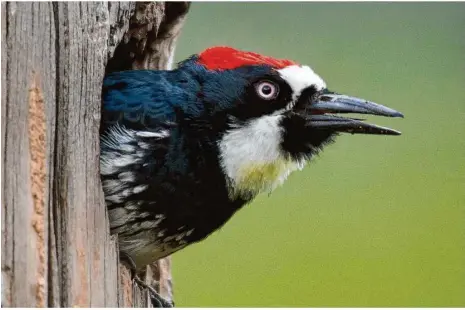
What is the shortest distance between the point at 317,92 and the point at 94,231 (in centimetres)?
96

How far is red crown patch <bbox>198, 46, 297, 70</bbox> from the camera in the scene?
3.17 m

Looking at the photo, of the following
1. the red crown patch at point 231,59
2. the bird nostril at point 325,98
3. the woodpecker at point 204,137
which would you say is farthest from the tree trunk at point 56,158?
the bird nostril at point 325,98

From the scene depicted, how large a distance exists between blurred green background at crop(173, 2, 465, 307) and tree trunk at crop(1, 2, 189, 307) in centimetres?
228

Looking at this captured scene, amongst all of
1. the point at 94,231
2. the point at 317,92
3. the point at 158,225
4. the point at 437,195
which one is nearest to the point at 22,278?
the point at 94,231

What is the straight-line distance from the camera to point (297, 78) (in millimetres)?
3133

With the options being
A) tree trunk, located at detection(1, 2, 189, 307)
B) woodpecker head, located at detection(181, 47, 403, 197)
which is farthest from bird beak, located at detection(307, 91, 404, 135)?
tree trunk, located at detection(1, 2, 189, 307)

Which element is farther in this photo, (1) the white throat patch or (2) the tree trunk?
(1) the white throat patch

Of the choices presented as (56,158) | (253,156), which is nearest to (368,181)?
(253,156)

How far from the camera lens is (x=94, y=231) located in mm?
2766

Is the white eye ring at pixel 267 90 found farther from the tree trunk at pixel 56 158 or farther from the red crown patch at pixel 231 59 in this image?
the tree trunk at pixel 56 158

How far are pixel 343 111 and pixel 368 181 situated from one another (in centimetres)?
242

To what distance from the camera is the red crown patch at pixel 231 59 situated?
3.17 metres

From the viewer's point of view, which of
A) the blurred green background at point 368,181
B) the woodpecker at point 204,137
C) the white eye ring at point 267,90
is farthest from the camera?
Result: the blurred green background at point 368,181

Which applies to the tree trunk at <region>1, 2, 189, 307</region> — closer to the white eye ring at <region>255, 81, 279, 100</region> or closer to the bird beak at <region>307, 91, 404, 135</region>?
the white eye ring at <region>255, 81, 279, 100</region>
